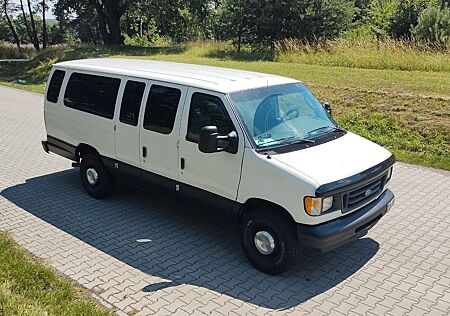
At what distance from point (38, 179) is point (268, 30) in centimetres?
2244

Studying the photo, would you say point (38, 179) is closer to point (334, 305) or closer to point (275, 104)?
point (275, 104)

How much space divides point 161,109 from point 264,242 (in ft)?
6.78

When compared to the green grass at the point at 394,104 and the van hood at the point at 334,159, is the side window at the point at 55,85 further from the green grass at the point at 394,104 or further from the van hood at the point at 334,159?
the green grass at the point at 394,104

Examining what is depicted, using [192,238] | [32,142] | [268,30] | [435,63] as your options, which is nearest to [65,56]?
[268,30]

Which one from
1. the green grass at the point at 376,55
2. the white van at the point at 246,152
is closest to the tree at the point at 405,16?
the green grass at the point at 376,55

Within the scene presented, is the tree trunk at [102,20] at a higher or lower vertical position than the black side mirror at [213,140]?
higher

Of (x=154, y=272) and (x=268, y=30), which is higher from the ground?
(x=268, y=30)

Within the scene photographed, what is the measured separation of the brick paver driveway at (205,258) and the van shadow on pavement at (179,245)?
0.01m

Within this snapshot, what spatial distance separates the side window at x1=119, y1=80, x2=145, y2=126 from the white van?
1cm

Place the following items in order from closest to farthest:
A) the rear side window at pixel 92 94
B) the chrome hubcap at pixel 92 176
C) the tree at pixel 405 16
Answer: the rear side window at pixel 92 94
the chrome hubcap at pixel 92 176
the tree at pixel 405 16

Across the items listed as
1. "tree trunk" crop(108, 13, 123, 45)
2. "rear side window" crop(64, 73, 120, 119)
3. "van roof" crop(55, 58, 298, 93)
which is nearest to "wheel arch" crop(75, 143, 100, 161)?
"rear side window" crop(64, 73, 120, 119)

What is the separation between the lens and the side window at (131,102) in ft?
19.2

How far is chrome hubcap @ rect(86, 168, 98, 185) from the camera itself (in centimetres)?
671

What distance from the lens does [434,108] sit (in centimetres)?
1041
